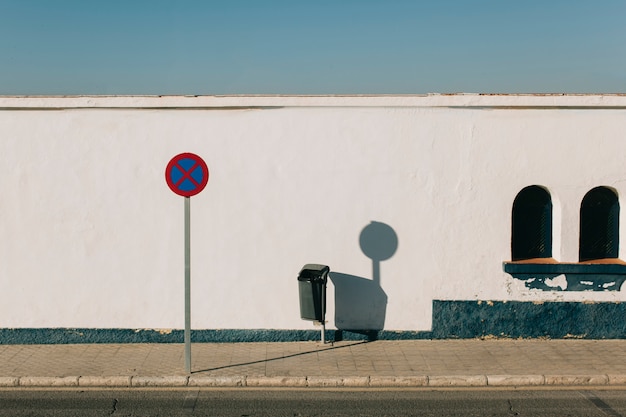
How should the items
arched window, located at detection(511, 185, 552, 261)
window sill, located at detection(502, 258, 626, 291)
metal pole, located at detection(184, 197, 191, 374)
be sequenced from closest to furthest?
metal pole, located at detection(184, 197, 191, 374) < window sill, located at detection(502, 258, 626, 291) < arched window, located at detection(511, 185, 552, 261)

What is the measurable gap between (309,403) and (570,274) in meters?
4.85

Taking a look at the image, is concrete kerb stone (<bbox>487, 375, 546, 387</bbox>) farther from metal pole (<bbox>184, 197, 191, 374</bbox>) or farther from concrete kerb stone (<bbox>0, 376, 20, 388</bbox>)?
concrete kerb stone (<bbox>0, 376, 20, 388</bbox>)

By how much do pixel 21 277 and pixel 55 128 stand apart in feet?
7.65

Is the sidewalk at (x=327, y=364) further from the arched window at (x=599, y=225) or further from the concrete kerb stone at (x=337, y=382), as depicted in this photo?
the arched window at (x=599, y=225)

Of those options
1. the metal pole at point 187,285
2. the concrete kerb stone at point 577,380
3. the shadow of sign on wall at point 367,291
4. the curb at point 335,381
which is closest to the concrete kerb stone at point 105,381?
the curb at point 335,381

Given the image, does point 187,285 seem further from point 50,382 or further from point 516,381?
point 516,381

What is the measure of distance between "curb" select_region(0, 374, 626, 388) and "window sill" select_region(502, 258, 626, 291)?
204 cm

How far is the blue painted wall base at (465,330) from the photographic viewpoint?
36.5 ft

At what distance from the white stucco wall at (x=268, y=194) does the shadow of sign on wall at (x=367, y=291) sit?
4.4 inches

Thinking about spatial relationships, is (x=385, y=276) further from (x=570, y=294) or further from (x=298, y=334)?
(x=570, y=294)

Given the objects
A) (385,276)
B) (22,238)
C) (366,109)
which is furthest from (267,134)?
(22,238)

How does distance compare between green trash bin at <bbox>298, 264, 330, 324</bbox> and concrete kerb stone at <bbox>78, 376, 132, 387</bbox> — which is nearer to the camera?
concrete kerb stone at <bbox>78, 376, 132, 387</bbox>

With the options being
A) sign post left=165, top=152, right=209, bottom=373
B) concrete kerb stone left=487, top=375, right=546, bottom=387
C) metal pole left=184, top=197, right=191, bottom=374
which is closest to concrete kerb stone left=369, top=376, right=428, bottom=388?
concrete kerb stone left=487, top=375, right=546, bottom=387

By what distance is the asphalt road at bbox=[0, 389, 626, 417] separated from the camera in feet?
27.6
